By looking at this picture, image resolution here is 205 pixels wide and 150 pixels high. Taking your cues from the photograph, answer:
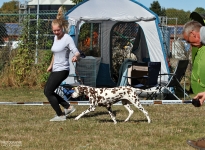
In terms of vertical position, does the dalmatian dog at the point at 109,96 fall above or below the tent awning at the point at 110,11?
below

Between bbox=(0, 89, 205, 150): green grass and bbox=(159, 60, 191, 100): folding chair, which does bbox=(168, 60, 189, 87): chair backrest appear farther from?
bbox=(0, 89, 205, 150): green grass

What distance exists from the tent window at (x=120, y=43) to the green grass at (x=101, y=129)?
5101mm

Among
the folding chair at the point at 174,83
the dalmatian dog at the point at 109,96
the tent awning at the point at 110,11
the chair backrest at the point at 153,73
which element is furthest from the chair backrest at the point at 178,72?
the dalmatian dog at the point at 109,96

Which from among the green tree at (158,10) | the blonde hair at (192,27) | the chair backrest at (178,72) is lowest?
the chair backrest at (178,72)

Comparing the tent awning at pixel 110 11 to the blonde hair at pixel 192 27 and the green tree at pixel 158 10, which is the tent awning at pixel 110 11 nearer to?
the blonde hair at pixel 192 27

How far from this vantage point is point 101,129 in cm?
921

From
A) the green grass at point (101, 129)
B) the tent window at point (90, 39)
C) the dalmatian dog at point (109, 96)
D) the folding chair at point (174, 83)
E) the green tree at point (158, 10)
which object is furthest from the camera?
the green tree at point (158, 10)

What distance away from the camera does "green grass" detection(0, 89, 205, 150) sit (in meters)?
7.97

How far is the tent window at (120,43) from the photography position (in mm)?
17073

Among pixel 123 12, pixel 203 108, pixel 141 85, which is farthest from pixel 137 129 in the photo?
pixel 123 12

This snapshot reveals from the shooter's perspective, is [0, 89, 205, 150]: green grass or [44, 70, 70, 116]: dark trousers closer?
[0, 89, 205, 150]: green grass

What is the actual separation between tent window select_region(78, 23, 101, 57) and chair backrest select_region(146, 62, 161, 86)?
3.84 meters

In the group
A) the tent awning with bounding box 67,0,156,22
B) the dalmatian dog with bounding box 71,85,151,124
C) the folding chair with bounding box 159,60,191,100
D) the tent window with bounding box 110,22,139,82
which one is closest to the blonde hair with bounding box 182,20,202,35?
the dalmatian dog with bounding box 71,85,151,124

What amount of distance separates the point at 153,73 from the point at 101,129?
4305mm
